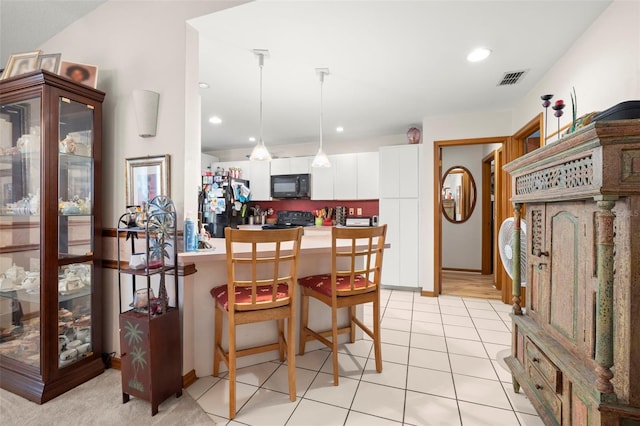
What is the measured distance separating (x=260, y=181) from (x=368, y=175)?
2.08 m

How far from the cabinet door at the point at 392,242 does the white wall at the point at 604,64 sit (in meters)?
2.10

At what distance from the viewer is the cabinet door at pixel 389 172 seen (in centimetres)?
421

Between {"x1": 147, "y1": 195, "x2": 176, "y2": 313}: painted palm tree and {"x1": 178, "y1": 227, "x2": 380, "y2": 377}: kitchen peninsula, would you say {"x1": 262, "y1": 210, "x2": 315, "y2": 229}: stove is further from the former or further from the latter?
{"x1": 147, "y1": 195, "x2": 176, "y2": 313}: painted palm tree

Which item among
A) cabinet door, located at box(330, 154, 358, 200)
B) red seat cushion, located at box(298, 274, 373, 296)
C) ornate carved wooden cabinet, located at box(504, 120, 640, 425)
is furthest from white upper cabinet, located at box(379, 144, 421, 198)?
ornate carved wooden cabinet, located at box(504, 120, 640, 425)

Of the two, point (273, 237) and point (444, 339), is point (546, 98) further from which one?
point (444, 339)

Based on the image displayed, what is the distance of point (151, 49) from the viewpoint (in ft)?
6.59

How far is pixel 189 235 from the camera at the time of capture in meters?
1.90

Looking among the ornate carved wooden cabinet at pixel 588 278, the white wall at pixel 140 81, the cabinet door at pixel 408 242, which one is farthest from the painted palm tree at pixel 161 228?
the cabinet door at pixel 408 242

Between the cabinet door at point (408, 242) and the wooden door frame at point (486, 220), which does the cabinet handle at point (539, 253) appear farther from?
the wooden door frame at point (486, 220)

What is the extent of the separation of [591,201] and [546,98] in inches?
35.9

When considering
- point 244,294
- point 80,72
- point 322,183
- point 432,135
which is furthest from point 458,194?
point 80,72

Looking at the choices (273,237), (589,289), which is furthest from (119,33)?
(589,289)

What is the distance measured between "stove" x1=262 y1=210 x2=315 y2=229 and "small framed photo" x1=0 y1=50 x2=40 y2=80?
353 centimetres

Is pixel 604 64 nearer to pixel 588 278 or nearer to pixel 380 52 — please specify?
pixel 380 52
